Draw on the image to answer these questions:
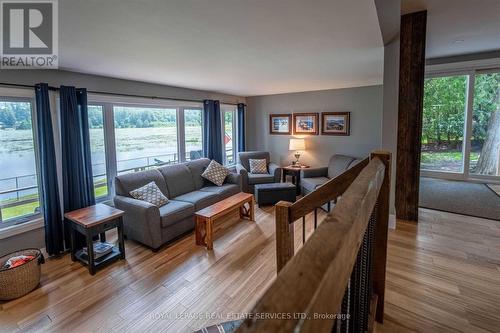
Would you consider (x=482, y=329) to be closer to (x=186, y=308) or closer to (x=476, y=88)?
(x=186, y=308)

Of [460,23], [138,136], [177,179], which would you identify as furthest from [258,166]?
[460,23]

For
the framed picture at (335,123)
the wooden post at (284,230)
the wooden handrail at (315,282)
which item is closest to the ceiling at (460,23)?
the framed picture at (335,123)

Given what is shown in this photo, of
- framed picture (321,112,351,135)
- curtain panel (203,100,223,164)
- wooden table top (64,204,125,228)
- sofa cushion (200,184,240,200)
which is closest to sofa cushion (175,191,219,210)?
sofa cushion (200,184,240,200)

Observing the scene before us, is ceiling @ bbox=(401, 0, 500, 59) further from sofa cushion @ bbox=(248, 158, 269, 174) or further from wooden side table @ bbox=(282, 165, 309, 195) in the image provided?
sofa cushion @ bbox=(248, 158, 269, 174)

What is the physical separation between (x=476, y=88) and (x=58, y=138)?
23.4ft

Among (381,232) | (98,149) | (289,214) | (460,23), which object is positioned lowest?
(381,232)

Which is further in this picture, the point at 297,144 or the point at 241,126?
the point at 241,126

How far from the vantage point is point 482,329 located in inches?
67.9

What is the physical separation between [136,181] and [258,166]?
8.78ft

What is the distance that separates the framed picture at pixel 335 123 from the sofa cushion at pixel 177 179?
316cm

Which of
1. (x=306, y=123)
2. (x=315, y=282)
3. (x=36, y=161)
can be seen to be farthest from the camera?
(x=306, y=123)

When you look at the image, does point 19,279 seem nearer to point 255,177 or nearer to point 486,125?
point 255,177

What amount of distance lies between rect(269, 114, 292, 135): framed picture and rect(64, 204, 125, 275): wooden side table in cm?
431

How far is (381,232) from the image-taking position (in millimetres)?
1521
